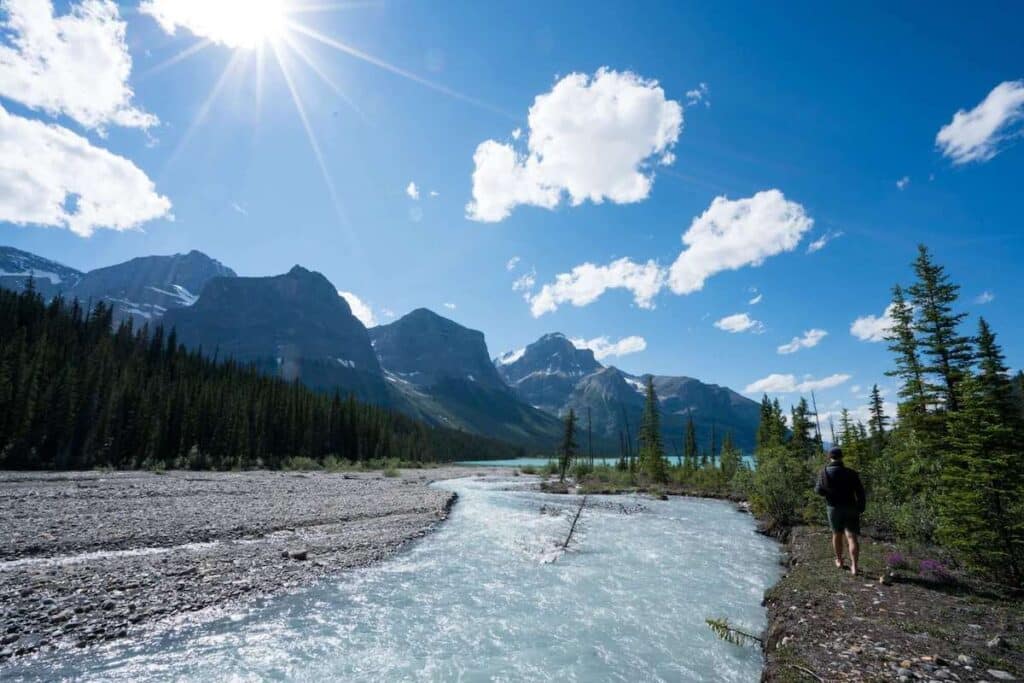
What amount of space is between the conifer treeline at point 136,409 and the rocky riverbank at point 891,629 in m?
68.1

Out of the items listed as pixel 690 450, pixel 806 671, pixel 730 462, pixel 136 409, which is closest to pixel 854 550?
pixel 806 671

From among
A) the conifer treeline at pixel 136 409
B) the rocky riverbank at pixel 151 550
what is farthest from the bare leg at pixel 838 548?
the conifer treeline at pixel 136 409

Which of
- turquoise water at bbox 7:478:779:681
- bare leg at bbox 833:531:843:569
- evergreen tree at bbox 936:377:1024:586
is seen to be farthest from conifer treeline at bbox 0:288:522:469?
evergreen tree at bbox 936:377:1024:586

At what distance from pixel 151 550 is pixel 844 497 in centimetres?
2361

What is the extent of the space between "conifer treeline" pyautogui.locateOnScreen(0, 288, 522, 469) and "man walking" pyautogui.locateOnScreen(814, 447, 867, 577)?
225 feet

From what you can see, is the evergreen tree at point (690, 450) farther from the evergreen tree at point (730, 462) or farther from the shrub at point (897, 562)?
the shrub at point (897, 562)

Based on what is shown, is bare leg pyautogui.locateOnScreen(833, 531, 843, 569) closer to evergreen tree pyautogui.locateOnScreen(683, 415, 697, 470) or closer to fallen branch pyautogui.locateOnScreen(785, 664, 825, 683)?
fallen branch pyautogui.locateOnScreen(785, 664, 825, 683)

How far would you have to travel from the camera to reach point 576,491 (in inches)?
2245

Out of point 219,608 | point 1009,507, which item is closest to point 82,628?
point 219,608

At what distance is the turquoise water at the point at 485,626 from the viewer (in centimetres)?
879

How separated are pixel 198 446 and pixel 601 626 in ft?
244

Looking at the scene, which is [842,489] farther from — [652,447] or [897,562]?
[652,447]

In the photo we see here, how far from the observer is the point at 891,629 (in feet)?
29.3

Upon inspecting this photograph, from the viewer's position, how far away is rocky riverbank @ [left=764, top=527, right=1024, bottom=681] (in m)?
7.25
